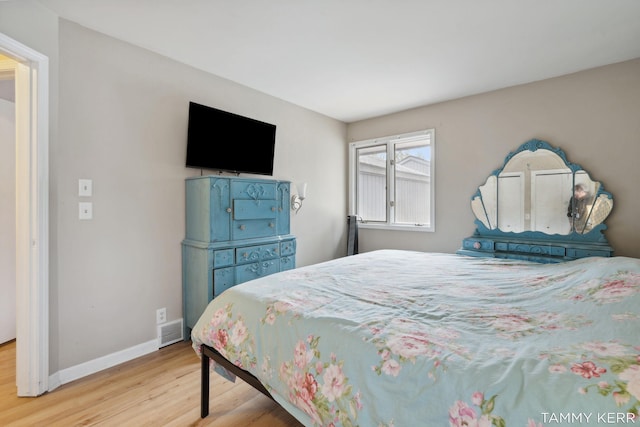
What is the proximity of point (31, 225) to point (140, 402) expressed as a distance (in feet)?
4.22

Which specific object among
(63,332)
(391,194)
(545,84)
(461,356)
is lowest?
(63,332)

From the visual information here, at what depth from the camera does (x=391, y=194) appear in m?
4.17

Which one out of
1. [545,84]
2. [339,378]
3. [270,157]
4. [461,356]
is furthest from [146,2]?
[545,84]

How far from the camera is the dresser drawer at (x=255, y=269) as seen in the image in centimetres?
274

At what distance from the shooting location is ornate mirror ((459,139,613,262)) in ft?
8.96

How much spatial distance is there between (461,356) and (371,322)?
36 cm

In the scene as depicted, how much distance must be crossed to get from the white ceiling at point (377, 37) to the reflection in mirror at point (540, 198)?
0.84 metres

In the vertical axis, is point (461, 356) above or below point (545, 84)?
below

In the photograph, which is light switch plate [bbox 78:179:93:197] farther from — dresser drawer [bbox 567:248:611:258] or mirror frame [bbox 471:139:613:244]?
dresser drawer [bbox 567:248:611:258]

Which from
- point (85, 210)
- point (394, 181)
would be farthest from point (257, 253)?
point (394, 181)

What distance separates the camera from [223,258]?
2596mm

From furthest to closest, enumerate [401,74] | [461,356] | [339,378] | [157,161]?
[401,74]
[157,161]
[339,378]
[461,356]

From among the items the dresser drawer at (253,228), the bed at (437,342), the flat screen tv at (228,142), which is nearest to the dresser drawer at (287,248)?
the dresser drawer at (253,228)

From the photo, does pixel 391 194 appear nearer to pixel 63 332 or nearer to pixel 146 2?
pixel 146 2
